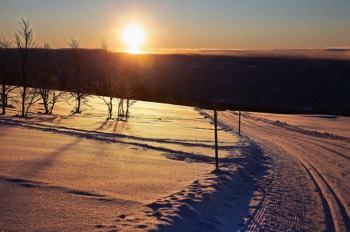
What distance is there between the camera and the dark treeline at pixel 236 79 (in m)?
102

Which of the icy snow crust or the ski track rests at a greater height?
the icy snow crust

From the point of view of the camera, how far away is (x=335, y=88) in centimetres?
12131

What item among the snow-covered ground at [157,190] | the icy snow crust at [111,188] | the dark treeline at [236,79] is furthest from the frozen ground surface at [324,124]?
the dark treeline at [236,79]

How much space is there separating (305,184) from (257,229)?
16.7 feet

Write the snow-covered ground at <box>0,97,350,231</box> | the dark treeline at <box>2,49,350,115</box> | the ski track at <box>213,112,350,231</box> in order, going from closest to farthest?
1. the snow-covered ground at <box>0,97,350,231</box>
2. the ski track at <box>213,112,350,231</box>
3. the dark treeline at <box>2,49,350,115</box>

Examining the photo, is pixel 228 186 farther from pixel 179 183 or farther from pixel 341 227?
pixel 341 227

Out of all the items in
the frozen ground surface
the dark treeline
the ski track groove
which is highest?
the dark treeline

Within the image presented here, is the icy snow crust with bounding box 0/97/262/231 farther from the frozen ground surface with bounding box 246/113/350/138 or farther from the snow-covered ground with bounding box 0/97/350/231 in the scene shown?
the frozen ground surface with bounding box 246/113/350/138

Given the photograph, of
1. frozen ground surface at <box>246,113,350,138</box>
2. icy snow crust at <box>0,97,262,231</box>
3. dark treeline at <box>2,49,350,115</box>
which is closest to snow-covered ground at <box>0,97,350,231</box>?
icy snow crust at <box>0,97,262,231</box>

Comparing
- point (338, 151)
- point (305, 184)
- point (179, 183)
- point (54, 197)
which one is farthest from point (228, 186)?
point (338, 151)

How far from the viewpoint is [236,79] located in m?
137

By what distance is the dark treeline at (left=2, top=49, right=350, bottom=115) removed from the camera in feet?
333

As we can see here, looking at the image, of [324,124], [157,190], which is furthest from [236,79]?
[157,190]

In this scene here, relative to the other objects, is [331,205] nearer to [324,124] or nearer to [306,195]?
[306,195]
